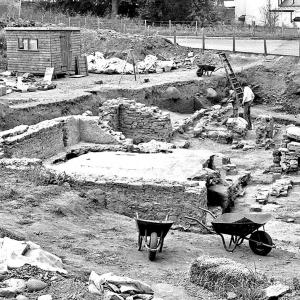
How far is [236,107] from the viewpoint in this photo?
1083 inches

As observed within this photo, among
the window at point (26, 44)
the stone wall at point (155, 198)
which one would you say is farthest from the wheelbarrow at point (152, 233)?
A: the window at point (26, 44)

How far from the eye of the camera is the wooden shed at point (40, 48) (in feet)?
99.9

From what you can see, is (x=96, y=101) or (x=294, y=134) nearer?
(x=294, y=134)

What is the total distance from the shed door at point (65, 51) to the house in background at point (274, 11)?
24641mm

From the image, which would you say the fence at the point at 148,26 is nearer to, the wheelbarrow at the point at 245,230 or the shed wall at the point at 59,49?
the shed wall at the point at 59,49

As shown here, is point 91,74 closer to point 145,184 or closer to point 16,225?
point 145,184

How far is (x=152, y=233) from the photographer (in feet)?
36.1

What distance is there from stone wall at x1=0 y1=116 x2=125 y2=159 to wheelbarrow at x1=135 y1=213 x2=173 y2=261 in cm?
608

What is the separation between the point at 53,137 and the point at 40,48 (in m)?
13.0

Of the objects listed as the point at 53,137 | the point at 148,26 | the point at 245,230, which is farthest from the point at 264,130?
the point at 148,26

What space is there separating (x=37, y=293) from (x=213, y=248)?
14.0ft

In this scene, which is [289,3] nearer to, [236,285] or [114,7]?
[114,7]

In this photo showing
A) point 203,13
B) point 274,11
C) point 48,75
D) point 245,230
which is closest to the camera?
point 245,230

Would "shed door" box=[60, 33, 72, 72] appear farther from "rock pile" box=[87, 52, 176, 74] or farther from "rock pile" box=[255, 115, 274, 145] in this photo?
"rock pile" box=[255, 115, 274, 145]
